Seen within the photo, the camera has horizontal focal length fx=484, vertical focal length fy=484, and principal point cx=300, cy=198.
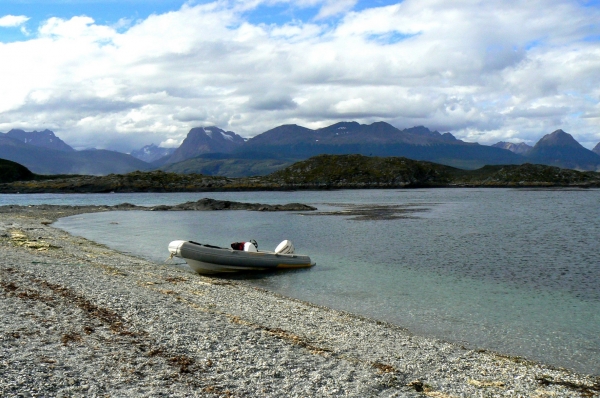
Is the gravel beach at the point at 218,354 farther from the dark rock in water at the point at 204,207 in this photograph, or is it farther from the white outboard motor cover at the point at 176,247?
the dark rock in water at the point at 204,207

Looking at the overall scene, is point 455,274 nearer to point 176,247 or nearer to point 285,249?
point 285,249

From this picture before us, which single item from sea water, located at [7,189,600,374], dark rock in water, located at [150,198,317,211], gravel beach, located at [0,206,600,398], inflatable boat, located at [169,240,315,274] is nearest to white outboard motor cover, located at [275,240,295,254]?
inflatable boat, located at [169,240,315,274]

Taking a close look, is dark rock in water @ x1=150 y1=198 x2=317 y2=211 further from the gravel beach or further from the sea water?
the gravel beach

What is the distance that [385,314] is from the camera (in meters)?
19.0

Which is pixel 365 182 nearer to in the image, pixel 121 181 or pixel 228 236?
pixel 121 181

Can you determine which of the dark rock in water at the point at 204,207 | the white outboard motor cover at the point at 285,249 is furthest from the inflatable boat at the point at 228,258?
the dark rock in water at the point at 204,207

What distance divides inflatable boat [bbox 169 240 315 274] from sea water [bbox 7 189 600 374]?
0.75 metres

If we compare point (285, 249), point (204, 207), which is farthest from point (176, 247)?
point (204, 207)

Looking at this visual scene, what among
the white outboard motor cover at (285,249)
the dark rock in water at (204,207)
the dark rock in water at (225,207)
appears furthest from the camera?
the dark rock in water at (225,207)

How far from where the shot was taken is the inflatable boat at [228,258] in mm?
27266

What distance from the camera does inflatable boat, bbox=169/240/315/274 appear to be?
27266 mm

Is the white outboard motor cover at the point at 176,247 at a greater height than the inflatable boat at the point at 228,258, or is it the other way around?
the white outboard motor cover at the point at 176,247

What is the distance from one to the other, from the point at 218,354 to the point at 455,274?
61.7 ft

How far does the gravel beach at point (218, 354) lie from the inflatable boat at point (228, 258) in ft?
26.5
